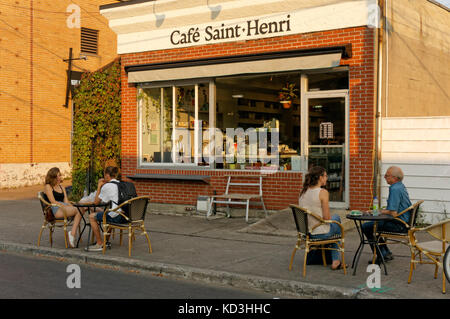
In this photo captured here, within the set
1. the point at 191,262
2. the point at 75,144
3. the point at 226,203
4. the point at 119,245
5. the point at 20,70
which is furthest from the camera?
the point at 20,70

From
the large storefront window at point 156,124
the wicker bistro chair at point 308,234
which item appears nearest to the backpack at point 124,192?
the wicker bistro chair at point 308,234

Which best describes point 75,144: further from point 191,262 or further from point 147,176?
point 191,262

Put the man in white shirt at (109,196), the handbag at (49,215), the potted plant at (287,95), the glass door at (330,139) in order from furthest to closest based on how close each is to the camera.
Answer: the potted plant at (287,95), the glass door at (330,139), the handbag at (49,215), the man in white shirt at (109,196)

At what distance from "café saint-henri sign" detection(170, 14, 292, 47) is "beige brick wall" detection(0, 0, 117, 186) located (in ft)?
33.4

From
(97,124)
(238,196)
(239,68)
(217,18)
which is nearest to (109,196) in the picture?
(238,196)

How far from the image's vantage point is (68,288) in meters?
6.80

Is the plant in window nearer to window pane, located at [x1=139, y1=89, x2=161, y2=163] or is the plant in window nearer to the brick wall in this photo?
window pane, located at [x1=139, y1=89, x2=161, y2=163]

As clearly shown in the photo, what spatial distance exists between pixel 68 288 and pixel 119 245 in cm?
274

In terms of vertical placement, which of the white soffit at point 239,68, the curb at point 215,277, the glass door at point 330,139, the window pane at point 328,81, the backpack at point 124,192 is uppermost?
the white soffit at point 239,68

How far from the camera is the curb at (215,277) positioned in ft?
21.0

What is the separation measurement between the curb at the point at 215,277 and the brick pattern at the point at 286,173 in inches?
189

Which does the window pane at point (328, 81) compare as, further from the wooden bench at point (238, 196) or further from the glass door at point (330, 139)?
the wooden bench at point (238, 196)

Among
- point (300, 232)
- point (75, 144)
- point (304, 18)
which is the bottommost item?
point (300, 232)
